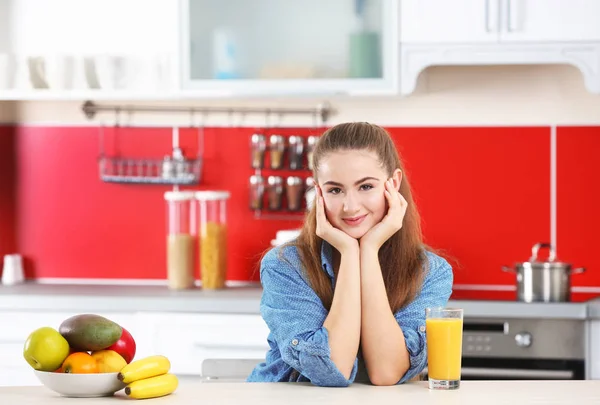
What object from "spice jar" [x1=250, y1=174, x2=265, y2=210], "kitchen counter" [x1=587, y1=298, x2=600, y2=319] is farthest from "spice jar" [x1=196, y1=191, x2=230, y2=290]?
"kitchen counter" [x1=587, y1=298, x2=600, y2=319]

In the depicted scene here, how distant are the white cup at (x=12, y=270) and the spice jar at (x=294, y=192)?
1.15 meters

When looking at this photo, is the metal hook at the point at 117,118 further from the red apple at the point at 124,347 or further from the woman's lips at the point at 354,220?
the red apple at the point at 124,347

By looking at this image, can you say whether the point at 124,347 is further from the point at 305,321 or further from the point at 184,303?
the point at 184,303

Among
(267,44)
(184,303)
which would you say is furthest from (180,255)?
(267,44)

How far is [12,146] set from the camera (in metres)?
4.23

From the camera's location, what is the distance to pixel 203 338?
353 centimetres

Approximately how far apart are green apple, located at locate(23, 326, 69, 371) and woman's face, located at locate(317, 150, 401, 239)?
653mm

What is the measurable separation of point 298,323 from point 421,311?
272mm

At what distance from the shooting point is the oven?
3381 mm

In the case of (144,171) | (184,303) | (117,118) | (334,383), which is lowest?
(184,303)

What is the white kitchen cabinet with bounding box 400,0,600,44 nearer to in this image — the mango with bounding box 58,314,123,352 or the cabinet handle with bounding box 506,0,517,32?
the cabinet handle with bounding box 506,0,517,32

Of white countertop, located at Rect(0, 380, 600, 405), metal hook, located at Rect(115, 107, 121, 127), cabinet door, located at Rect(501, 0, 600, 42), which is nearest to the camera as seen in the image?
white countertop, located at Rect(0, 380, 600, 405)

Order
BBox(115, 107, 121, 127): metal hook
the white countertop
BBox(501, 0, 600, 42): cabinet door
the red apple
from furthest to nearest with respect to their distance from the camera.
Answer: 1. BBox(115, 107, 121, 127): metal hook
2. BBox(501, 0, 600, 42): cabinet door
3. the red apple
4. the white countertop

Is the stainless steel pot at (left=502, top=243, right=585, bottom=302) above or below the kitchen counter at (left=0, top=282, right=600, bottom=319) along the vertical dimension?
above
